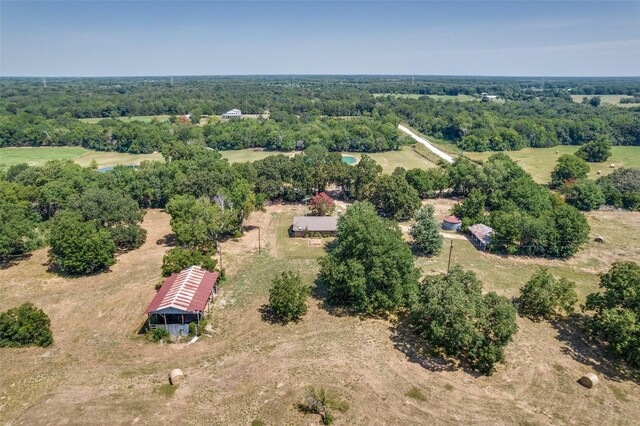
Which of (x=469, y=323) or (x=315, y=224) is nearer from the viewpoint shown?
(x=469, y=323)

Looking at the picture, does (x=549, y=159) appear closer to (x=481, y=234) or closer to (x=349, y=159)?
(x=349, y=159)

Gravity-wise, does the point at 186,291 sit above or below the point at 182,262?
below

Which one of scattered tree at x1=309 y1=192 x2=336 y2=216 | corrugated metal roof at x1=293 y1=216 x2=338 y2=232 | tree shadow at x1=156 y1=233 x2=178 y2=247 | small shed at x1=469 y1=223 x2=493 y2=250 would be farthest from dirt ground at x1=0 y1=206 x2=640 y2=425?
scattered tree at x1=309 y1=192 x2=336 y2=216

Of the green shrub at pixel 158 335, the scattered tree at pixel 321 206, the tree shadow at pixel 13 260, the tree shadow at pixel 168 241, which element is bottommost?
the green shrub at pixel 158 335

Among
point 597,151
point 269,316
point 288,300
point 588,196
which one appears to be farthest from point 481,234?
point 597,151

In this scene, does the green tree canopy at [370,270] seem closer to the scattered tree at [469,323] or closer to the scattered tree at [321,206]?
the scattered tree at [469,323]

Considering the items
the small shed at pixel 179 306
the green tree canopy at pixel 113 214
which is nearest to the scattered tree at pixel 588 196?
the small shed at pixel 179 306
